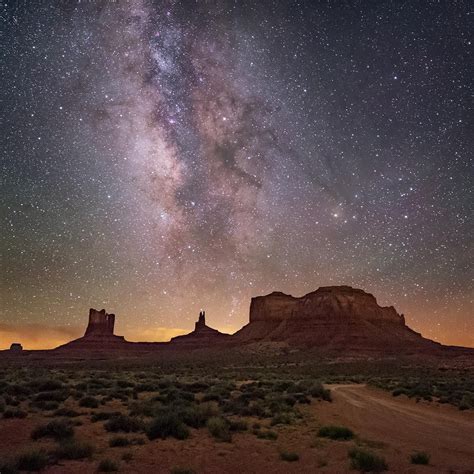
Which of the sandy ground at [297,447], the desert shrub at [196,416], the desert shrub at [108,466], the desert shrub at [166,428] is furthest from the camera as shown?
the desert shrub at [196,416]

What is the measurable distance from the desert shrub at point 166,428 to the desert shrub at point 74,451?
214cm

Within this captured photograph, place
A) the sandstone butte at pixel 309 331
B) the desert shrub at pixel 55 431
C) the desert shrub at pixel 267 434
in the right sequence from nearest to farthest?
the desert shrub at pixel 55 431 → the desert shrub at pixel 267 434 → the sandstone butte at pixel 309 331

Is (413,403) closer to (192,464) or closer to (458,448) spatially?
(458,448)

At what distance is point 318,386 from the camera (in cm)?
2155

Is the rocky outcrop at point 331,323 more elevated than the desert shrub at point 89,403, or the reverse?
the rocky outcrop at point 331,323

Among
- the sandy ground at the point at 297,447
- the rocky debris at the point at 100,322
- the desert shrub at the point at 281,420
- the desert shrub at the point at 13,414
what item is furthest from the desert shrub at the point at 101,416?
the rocky debris at the point at 100,322

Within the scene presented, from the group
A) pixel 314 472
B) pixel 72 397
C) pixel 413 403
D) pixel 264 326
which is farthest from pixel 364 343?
pixel 314 472

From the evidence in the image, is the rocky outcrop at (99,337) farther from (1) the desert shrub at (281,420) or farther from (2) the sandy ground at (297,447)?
(2) the sandy ground at (297,447)

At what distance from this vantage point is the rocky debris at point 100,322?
16088 centimetres

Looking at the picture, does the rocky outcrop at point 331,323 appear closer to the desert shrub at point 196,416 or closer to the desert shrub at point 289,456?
the desert shrub at point 196,416

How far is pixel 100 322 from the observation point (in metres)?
162

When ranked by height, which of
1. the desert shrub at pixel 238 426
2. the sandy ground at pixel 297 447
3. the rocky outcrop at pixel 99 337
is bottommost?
the sandy ground at pixel 297 447

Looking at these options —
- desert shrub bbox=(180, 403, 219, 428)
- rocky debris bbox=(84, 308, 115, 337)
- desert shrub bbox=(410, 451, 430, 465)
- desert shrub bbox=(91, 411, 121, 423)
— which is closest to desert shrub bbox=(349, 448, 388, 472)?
desert shrub bbox=(410, 451, 430, 465)

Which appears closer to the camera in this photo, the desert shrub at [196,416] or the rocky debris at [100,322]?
the desert shrub at [196,416]
